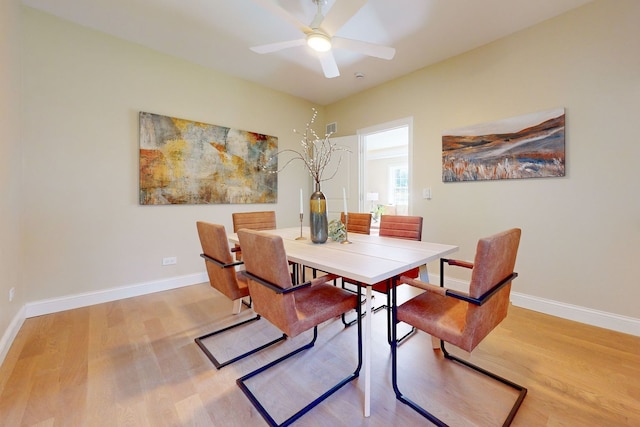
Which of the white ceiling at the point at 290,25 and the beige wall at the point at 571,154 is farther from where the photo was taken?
the white ceiling at the point at 290,25

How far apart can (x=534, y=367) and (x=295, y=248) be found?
1.71 metres

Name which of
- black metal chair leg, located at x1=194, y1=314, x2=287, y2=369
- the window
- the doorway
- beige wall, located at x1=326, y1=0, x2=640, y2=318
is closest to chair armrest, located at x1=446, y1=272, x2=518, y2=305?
black metal chair leg, located at x1=194, y1=314, x2=287, y2=369

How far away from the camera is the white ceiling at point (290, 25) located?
2.19 meters

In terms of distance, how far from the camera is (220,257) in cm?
170

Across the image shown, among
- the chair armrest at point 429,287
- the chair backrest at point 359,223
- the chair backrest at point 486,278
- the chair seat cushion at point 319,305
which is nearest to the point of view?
the chair backrest at point 486,278

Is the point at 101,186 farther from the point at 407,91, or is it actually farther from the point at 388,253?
the point at 407,91

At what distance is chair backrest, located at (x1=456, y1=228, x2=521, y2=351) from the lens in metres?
1.08

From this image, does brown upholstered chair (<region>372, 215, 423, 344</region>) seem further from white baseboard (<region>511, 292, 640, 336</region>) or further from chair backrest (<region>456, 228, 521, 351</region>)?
white baseboard (<region>511, 292, 640, 336</region>)

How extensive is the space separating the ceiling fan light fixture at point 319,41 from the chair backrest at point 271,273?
5.32 ft

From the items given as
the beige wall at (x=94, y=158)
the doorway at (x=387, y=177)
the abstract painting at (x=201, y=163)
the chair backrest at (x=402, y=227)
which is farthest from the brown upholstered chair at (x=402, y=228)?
the doorway at (x=387, y=177)

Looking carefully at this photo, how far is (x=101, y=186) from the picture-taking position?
2.64 meters

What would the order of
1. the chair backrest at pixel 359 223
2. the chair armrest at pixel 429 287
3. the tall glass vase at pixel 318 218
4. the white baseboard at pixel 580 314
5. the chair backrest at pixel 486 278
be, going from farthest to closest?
1. the chair backrest at pixel 359 223
2. the white baseboard at pixel 580 314
3. the tall glass vase at pixel 318 218
4. the chair armrest at pixel 429 287
5. the chair backrest at pixel 486 278

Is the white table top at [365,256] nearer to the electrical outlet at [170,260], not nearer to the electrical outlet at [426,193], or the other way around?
the electrical outlet at [426,193]

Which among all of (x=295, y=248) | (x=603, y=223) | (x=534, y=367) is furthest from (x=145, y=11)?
(x=603, y=223)
